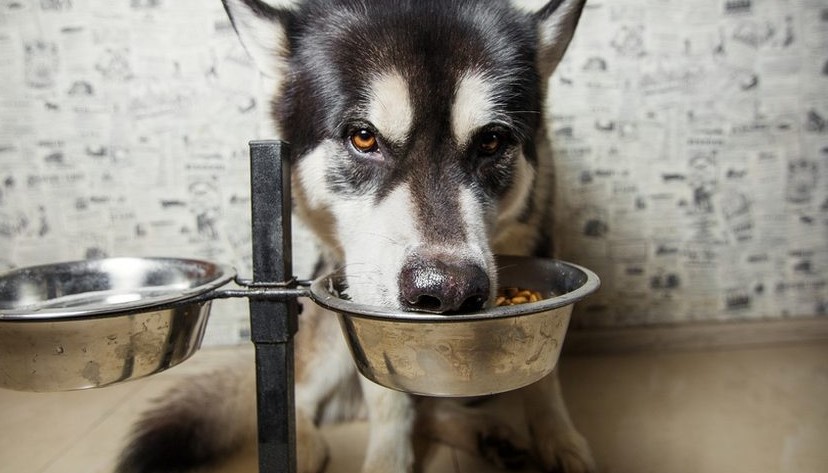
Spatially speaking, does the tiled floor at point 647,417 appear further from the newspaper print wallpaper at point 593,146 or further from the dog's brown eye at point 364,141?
the dog's brown eye at point 364,141

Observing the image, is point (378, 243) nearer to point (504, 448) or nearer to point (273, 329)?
point (273, 329)

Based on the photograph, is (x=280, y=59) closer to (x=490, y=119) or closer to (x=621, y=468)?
(x=490, y=119)

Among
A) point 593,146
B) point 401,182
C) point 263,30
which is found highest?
point 263,30

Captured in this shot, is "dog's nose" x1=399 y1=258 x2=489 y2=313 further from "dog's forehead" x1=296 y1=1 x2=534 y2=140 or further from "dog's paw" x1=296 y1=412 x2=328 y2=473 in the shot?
"dog's paw" x1=296 y1=412 x2=328 y2=473

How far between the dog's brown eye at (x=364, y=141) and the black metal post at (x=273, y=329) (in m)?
0.22

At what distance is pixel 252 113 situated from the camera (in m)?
1.73

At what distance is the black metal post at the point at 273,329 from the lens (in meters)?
0.85

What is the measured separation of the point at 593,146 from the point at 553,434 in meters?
0.96

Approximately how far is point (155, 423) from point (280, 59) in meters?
0.82

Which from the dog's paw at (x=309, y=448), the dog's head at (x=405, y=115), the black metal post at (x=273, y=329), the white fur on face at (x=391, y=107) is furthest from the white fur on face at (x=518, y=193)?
the dog's paw at (x=309, y=448)

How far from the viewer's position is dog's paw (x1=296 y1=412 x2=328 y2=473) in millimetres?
1236

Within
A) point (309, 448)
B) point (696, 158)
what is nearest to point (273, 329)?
point (309, 448)

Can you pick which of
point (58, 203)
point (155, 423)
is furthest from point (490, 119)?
point (58, 203)

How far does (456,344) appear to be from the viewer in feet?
2.38
